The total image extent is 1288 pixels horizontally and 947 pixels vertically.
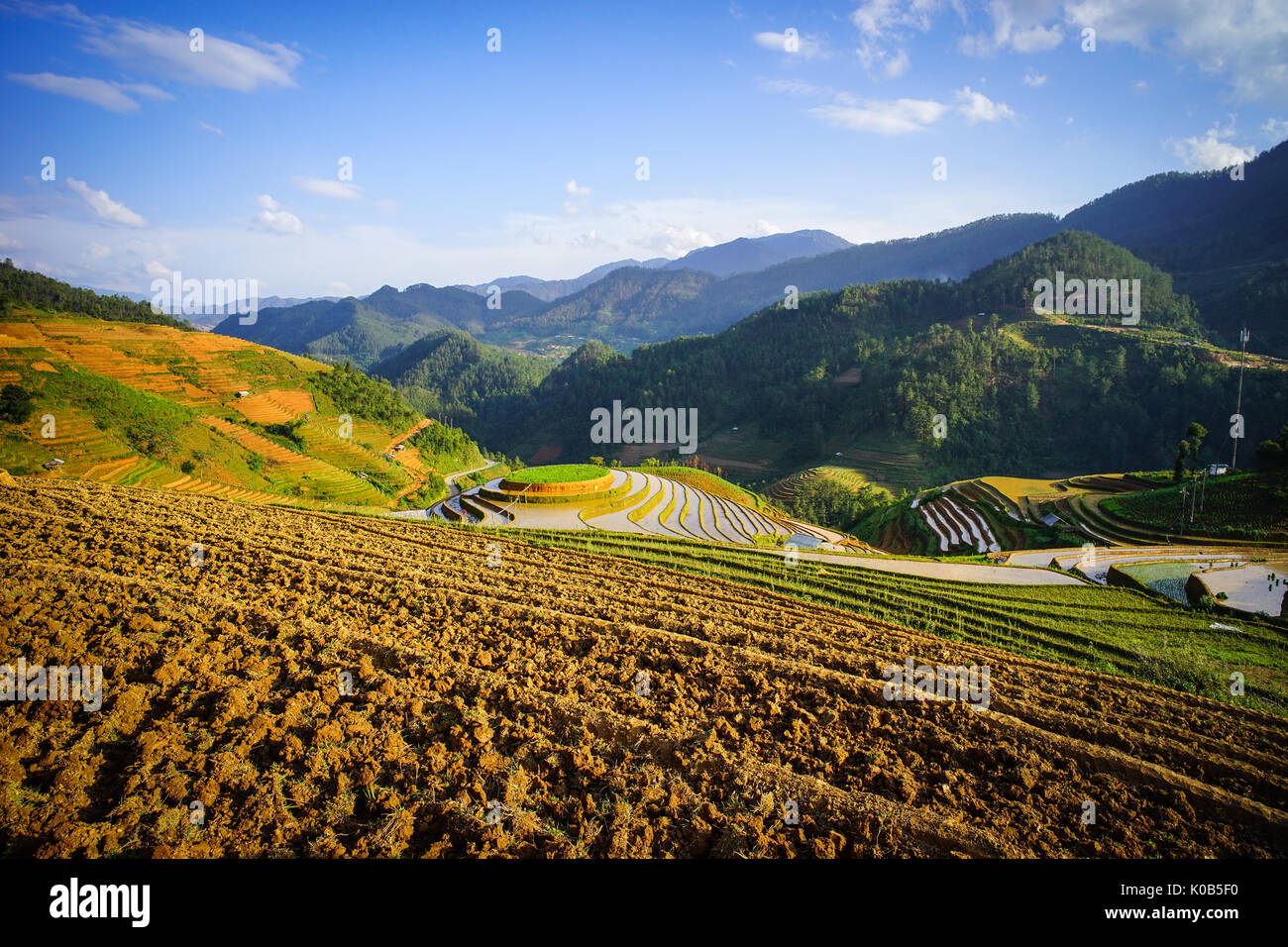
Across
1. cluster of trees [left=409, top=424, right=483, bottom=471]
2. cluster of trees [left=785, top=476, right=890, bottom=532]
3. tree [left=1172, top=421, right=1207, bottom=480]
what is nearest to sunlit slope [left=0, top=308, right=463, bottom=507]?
cluster of trees [left=409, top=424, right=483, bottom=471]

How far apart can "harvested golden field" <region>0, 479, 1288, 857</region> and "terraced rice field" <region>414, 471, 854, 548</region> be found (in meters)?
12.4

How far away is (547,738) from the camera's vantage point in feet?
18.4

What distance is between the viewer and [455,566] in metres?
11.4

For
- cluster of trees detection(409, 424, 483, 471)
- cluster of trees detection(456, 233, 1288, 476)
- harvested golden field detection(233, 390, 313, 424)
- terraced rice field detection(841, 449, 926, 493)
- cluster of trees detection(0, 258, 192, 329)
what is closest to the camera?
harvested golden field detection(233, 390, 313, 424)

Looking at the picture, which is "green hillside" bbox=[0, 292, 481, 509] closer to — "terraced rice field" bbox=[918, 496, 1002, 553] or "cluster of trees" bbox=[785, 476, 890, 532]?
"terraced rice field" bbox=[918, 496, 1002, 553]

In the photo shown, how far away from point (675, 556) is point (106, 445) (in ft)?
96.4

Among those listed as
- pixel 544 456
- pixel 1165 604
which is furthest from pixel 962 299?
pixel 1165 604

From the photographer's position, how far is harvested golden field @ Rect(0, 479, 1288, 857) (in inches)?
176

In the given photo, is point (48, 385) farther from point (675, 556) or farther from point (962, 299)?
point (962, 299)

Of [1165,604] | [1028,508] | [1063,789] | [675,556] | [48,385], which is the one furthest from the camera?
[1028,508]

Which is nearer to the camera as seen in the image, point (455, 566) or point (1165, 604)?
point (455, 566)

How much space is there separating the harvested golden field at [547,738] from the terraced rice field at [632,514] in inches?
488

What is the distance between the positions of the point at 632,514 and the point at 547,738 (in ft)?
69.8
